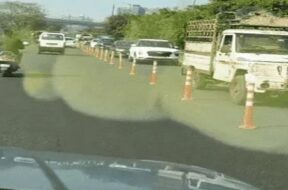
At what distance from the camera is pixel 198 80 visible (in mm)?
21594

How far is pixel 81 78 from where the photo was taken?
2620 centimetres

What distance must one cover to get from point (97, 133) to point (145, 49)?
1143 inches

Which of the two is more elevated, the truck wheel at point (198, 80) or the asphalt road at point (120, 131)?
the asphalt road at point (120, 131)

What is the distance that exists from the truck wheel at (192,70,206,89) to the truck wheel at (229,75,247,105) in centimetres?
334

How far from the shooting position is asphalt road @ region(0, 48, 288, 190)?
917cm

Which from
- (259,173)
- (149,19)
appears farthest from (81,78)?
(149,19)

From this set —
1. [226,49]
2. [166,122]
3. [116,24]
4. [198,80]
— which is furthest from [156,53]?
[116,24]

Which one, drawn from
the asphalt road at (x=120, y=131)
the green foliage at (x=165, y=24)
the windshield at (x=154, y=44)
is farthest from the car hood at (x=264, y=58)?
the windshield at (x=154, y=44)

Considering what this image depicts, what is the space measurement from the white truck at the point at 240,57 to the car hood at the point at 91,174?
524 inches

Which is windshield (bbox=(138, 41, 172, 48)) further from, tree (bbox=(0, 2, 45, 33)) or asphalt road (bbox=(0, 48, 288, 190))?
tree (bbox=(0, 2, 45, 33))

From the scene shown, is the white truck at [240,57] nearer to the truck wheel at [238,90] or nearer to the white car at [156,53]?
the truck wheel at [238,90]

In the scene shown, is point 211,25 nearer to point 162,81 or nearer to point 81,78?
point 162,81

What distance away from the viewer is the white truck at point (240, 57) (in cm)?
1716

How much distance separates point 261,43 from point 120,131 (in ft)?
25.4
